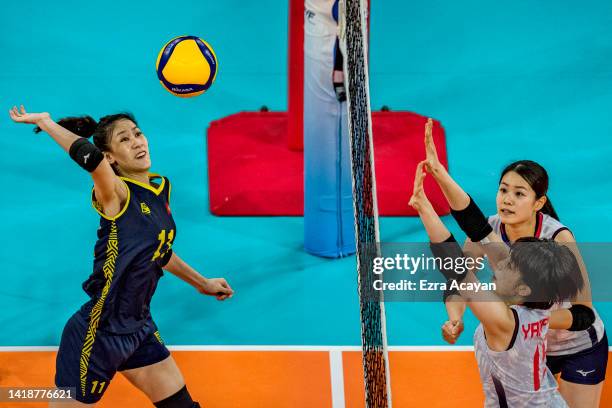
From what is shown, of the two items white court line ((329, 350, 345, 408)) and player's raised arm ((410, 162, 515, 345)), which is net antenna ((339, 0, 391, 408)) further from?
white court line ((329, 350, 345, 408))

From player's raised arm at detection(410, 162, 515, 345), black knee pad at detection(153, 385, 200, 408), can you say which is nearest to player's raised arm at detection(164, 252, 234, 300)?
black knee pad at detection(153, 385, 200, 408)

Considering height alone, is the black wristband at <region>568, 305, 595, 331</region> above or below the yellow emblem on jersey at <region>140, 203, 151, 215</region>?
below

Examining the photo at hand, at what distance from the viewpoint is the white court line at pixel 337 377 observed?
23.3 ft

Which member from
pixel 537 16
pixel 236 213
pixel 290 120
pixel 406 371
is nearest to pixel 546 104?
pixel 537 16

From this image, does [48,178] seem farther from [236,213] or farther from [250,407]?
[250,407]

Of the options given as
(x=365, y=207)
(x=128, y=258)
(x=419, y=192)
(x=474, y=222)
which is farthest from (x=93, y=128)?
(x=474, y=222)

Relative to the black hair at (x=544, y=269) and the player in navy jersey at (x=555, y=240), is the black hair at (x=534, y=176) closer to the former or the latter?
the player in navy jersey at (x=555, y=240)

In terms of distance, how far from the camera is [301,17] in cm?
931

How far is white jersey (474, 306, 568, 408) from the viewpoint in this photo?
5344mm

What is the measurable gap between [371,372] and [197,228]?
3922 mm

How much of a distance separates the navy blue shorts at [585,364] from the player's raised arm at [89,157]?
2.82m

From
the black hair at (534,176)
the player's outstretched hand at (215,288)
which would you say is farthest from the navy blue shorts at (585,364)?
the player's outstretched hand at (215,288)

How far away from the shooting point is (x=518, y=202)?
5.97m

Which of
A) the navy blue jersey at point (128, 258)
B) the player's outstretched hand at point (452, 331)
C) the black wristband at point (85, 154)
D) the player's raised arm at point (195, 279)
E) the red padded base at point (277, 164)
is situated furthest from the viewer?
the red padded base at point (277, 164)
